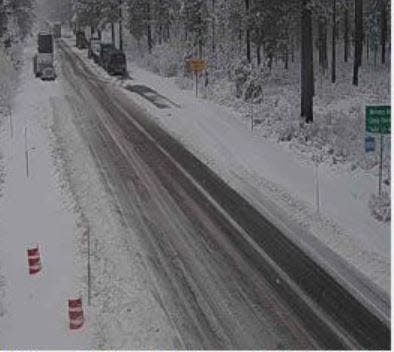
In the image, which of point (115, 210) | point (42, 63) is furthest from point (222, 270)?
point (42, 63)

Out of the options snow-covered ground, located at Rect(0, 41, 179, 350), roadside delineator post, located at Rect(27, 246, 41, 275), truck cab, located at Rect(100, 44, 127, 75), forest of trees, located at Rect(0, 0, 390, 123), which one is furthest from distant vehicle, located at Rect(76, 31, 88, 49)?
roadside delineator post, located at Rect(27, 246, 41, 275)

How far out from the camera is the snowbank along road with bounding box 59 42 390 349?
11.9 metres

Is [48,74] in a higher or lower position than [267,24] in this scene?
lower

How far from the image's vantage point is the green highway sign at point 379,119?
1777 cm

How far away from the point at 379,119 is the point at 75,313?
32.1 ft

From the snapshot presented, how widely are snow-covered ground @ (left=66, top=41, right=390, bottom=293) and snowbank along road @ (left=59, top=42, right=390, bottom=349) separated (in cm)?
64

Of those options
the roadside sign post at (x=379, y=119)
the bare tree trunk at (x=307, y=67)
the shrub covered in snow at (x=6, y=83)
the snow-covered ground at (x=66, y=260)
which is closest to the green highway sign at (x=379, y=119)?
the roadside sign post at (x=379, y=119)

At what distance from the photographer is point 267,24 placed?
42.5 meters

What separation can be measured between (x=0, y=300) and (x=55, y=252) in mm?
2645

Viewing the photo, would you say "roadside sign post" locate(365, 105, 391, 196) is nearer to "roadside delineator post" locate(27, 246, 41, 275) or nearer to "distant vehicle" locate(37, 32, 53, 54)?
"roadside delineator post" locate(27, 246, 41, 275)

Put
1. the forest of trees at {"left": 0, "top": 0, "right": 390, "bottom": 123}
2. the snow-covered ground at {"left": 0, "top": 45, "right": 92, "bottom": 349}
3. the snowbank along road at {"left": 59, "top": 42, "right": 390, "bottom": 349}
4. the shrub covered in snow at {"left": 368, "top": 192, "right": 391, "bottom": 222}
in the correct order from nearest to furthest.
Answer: the snowbank along road at {"left": 59, "top": 42, "right": 390, "bottom": 349} → the snow-covered ground at {"left": 0, "top": 45, "right": 92, "bottom": 349} → the shrub covered in snow at {"left": 368, "top": 192, "right": 391, "bottom": 222} → the forest of trees at {"left": 0, "top": 0, "right": 390, "bottom": 123}

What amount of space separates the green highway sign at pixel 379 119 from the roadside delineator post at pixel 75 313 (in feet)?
31.2

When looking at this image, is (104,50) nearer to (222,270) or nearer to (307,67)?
(307,67)

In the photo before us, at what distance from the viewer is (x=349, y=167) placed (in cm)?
2161
